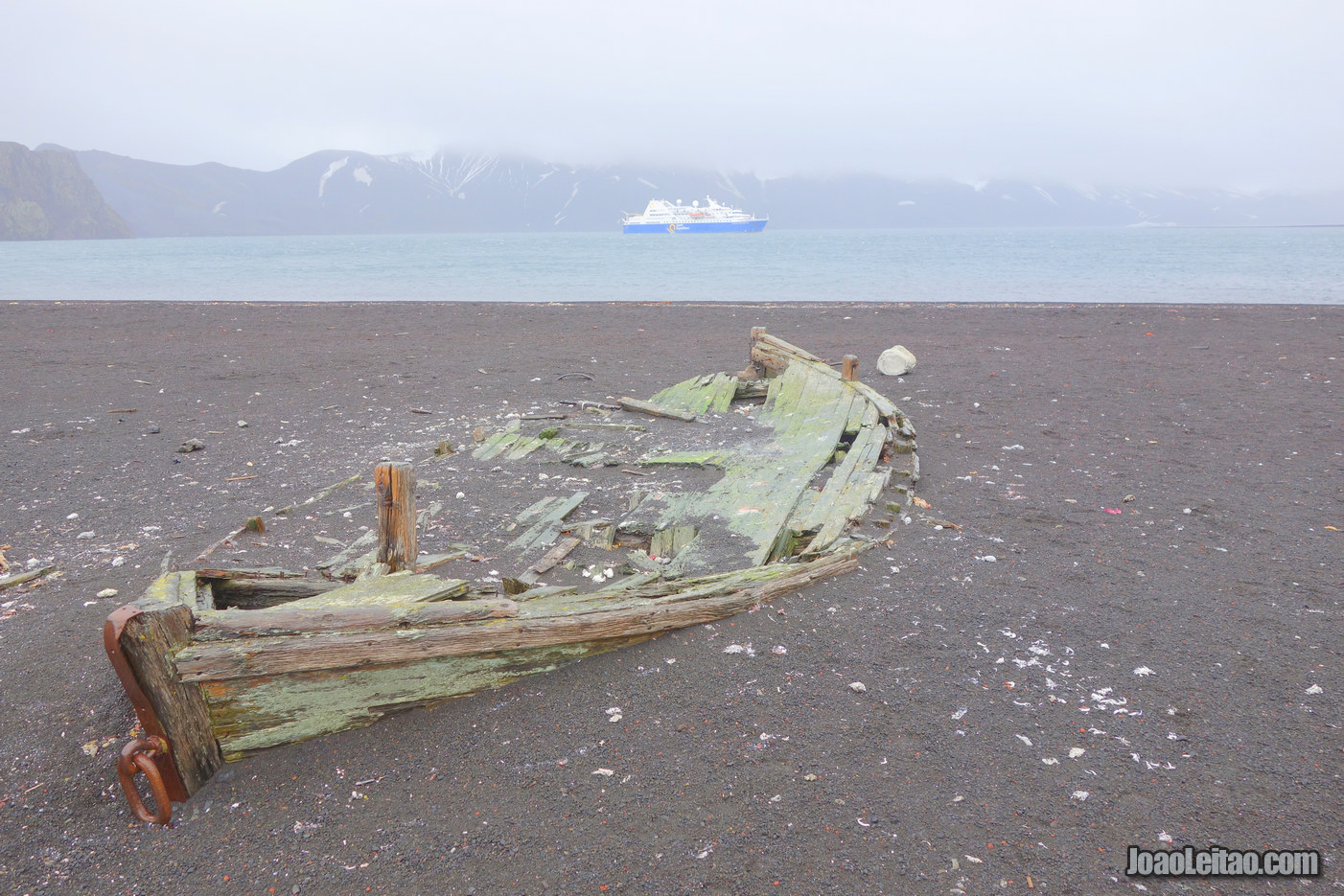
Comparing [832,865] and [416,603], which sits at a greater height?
[416,603]

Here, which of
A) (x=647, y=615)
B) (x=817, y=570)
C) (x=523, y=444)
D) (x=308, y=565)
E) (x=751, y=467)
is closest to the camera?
(x=647, y=615)

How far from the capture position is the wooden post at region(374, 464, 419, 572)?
4.08 meters

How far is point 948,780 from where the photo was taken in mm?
3305

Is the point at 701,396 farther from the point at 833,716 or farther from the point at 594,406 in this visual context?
the point at 833,716

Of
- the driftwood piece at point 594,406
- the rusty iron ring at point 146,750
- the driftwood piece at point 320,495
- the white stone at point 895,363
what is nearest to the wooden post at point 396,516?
the rusty iron ring at point 146,750

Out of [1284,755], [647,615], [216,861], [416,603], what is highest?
[416,603]

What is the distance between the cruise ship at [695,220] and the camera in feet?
368

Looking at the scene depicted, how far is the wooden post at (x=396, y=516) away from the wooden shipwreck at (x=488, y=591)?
0.04ft

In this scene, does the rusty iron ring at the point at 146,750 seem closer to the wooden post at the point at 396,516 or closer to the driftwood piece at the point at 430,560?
the wooden post at the point at 396,516

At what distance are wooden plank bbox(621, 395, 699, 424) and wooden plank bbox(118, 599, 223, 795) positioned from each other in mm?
6196

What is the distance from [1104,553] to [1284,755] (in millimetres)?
2331

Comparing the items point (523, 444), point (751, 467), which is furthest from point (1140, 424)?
point (523, 444)

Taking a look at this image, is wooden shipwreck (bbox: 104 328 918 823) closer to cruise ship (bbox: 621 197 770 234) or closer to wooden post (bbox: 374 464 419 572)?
wooden post (bbox: 374 464 419 572)

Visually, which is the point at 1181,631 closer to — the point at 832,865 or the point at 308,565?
the point at 832,865
